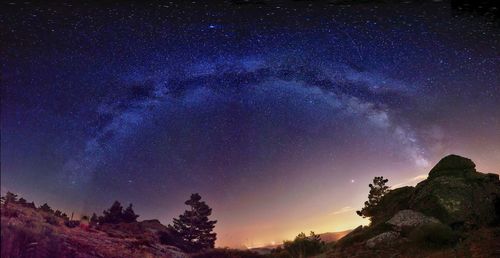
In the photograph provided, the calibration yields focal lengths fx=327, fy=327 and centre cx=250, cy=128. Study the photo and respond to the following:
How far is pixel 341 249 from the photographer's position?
19.6 metres

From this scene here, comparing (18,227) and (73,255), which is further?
(73,255)

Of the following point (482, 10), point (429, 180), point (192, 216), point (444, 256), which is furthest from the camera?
point (192, 216)

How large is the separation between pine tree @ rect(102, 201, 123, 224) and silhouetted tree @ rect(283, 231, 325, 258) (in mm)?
25454

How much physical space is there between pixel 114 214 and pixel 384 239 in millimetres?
36081

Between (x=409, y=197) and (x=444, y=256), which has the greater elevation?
(x=409, y=197)

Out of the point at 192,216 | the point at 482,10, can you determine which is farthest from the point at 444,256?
the point at 192,216

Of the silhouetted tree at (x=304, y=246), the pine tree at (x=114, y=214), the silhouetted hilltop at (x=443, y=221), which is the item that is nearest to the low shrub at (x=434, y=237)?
the silhouetted hilltop at (x=443, y=221)

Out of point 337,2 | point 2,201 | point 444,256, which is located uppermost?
point 337,2

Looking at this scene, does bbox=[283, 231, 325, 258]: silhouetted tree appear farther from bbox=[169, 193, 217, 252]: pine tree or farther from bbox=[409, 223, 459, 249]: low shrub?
bbox=[169, 193, 217, 252]: pine tree

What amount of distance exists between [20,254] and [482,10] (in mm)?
23066

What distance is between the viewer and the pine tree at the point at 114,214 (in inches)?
1652

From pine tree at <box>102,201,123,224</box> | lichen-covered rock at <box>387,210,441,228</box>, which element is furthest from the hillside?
pine tree at <box>102,201,123,224</box>

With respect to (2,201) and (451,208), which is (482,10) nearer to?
(451,208)

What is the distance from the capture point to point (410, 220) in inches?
726
